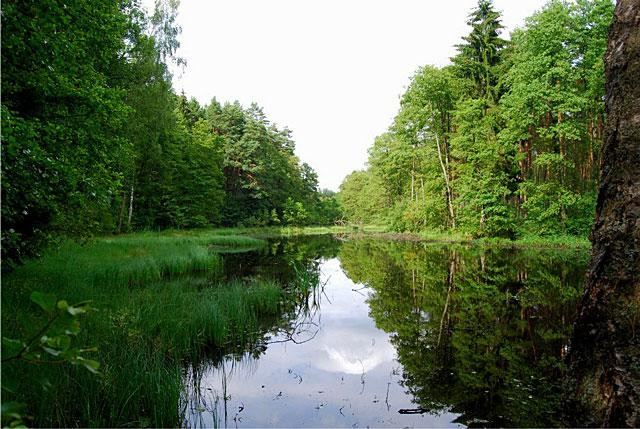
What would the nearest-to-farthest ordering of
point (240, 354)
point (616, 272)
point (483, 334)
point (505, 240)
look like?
point (616, 272) → point (240, 354) → point (483, 334) → point (505, 240)

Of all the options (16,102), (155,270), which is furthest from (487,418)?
(155,270)

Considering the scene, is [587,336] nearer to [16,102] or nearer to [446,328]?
[446,328]

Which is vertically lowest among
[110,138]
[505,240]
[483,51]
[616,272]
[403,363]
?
[403,363]

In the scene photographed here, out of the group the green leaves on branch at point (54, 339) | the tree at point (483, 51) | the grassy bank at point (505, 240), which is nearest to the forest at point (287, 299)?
the green leaves on branch at point (54, 339)

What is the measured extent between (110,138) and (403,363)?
25.0 ft

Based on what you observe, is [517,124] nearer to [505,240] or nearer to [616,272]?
[505,240]

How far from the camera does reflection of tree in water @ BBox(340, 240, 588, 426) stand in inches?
146

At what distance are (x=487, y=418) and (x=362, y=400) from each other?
132 centimetres

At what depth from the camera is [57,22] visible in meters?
5.40

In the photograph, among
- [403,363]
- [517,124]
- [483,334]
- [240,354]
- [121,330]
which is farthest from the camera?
[517,124]

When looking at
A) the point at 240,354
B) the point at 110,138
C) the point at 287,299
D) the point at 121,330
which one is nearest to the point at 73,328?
the point at 121,330

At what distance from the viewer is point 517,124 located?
2041 centimetres

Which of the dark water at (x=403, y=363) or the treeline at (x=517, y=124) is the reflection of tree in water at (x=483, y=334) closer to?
the dark water at (x=403, y=363)

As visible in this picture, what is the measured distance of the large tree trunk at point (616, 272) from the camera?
2.52m
